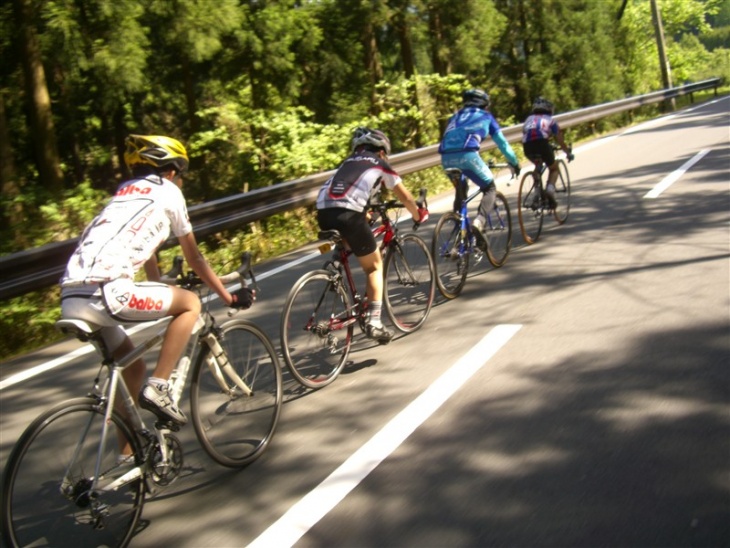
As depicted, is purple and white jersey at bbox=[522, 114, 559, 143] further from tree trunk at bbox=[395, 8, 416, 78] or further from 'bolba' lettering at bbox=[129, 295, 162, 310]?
tree trunk at bbox=[395, 8, 416, 78]

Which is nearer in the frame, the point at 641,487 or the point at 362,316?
the point at 641,487

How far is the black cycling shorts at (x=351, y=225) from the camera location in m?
5.94

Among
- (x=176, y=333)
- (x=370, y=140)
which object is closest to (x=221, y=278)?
(x=176, y=333)

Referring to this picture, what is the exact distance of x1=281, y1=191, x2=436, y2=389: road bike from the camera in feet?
18.7

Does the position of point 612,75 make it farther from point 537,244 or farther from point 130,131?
point 537,244

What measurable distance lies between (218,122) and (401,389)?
687 inches

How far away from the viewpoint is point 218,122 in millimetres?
→ 21688

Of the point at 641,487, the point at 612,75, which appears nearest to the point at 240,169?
the point at 641,487

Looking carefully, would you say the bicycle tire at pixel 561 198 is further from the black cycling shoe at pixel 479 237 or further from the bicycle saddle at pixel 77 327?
the bicycle saddle at pixel 77 327

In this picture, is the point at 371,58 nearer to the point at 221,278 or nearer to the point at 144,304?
the point at 221,278

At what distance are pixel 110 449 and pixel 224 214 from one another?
6.72 m

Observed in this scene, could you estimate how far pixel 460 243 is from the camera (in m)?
7.89

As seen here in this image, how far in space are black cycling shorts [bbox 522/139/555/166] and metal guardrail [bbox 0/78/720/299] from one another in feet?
10.9

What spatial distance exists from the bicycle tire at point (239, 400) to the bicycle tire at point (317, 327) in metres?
0.55
